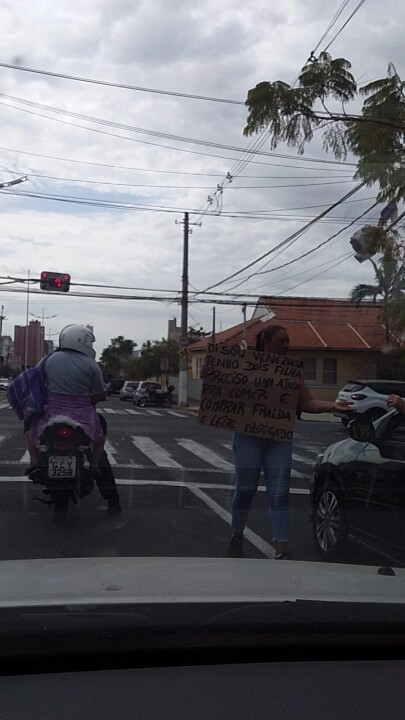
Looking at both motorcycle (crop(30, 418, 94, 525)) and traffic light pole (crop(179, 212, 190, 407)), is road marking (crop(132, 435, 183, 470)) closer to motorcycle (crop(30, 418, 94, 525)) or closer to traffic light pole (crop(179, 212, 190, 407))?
motorcycle (crop(30, 418, 94, 525))

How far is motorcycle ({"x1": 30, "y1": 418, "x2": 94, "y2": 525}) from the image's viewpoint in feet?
24.5

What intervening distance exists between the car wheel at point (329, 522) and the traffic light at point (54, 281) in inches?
665

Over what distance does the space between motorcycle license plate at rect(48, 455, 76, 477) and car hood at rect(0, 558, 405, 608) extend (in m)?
3.26

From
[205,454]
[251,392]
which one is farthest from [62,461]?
[205,454]

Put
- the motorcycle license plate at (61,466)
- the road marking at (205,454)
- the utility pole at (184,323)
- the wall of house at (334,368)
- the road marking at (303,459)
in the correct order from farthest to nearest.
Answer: the utility pole at (184,323), the wall of house at (334,368), the road marking at (303,459), the road marking at (205,454), the motorcycle license plate at (61,466)

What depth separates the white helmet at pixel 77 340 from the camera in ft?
26.0

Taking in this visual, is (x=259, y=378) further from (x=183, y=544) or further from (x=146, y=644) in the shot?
(x=146, y=644)

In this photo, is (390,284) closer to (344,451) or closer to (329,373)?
(329,373)

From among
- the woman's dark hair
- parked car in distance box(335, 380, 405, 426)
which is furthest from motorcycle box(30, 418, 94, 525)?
parked car in distance box(335, 380, 405, 426)

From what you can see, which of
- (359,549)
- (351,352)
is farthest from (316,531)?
(351,352)

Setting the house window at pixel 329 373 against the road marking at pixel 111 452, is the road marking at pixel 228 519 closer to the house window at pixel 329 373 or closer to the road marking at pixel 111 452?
the road marking at pixel 111 452

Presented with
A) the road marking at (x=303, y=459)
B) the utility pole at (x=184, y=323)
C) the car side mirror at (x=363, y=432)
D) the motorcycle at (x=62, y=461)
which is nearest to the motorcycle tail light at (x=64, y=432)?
the motorcycle at (x=62, y=461)

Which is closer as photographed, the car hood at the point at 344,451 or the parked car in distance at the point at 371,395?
the car hood at the point at 344,451

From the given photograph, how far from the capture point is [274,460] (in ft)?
20.5
